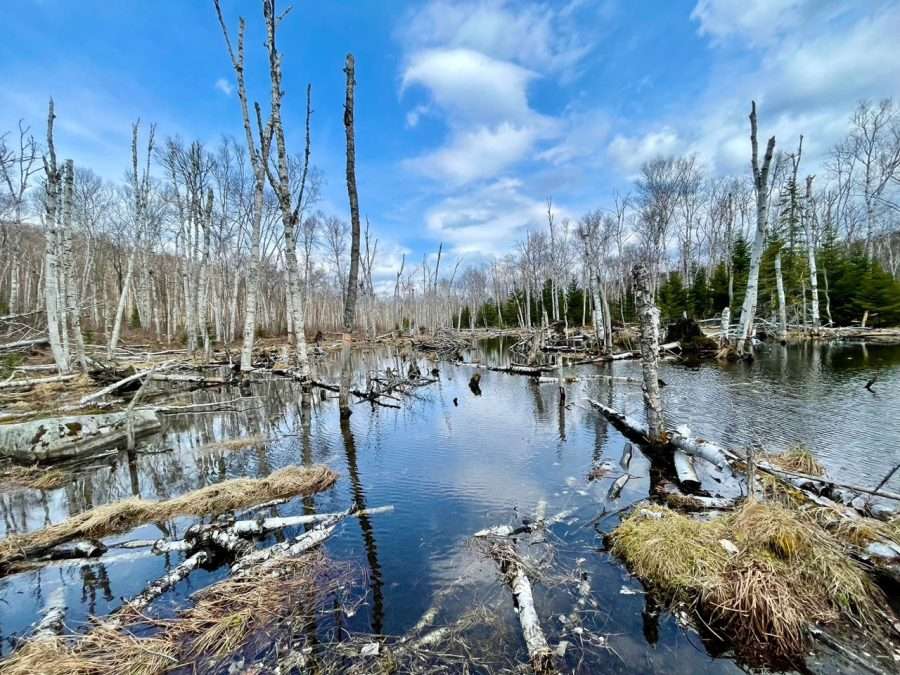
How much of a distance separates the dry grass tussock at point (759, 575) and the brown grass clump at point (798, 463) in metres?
2.26

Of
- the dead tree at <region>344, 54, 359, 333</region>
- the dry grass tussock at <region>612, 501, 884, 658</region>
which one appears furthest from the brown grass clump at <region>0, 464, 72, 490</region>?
the dry grass tussock at <region>612, 501, 884, 658</region>

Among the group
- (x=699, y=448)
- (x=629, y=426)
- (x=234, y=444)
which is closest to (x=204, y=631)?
(x=234, y=444)

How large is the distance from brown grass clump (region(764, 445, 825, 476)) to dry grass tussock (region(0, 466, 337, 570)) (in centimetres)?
746

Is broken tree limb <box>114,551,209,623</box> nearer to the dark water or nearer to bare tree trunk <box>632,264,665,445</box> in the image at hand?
the dark water

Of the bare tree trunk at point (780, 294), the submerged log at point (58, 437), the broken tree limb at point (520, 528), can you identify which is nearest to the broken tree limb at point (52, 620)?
the broken tree limb at point (520, 528)

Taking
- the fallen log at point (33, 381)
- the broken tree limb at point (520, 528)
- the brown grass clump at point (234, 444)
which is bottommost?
the broken tree limb at point (520, 528)

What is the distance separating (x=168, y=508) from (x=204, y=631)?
312 cm

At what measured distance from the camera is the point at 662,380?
49.7 feet

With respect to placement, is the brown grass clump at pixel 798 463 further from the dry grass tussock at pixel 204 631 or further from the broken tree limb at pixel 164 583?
the broken tree limb at pixel 164 583

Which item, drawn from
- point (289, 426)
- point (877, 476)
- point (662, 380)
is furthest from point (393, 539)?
point (662, 380)

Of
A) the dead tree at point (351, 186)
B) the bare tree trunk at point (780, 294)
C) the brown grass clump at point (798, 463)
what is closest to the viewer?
the brown grass clump at point (798, 463)

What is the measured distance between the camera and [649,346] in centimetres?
771

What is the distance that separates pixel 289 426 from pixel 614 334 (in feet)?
90.7

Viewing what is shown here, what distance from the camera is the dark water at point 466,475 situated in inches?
148
